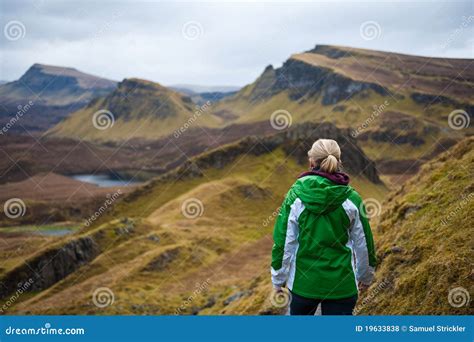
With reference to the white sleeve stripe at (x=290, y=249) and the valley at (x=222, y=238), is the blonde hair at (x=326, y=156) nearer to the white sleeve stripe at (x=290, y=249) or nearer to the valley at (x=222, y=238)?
the white sleeve stripe at (x=290, y=249)

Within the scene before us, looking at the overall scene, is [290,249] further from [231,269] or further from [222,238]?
[222,238]

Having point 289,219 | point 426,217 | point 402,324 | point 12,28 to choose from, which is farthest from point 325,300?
point 12,28

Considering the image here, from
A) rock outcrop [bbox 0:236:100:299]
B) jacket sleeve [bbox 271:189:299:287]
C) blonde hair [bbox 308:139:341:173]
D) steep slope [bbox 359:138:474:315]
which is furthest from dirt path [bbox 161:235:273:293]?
blonde hair [bbox 308:139:341:173]

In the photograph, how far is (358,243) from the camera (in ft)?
25.8

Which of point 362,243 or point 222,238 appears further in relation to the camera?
point 222,238

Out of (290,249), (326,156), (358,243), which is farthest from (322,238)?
(326,156)

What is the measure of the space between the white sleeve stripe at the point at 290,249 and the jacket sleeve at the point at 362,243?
2.98ft

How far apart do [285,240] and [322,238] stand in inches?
23.7

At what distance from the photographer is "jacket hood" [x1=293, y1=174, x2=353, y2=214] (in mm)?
7414

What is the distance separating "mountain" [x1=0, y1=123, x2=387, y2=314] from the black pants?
40.7ft

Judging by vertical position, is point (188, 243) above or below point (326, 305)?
below

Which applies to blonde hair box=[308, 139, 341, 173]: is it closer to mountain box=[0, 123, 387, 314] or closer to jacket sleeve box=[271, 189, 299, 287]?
jacket sleeve box=[271, 189, 299, 287]

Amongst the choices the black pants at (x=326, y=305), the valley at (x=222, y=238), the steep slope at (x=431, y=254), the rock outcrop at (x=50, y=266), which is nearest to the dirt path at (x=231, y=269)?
the valley at (x=222, y=238)

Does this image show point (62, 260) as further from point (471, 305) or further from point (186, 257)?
point (471, 305)
